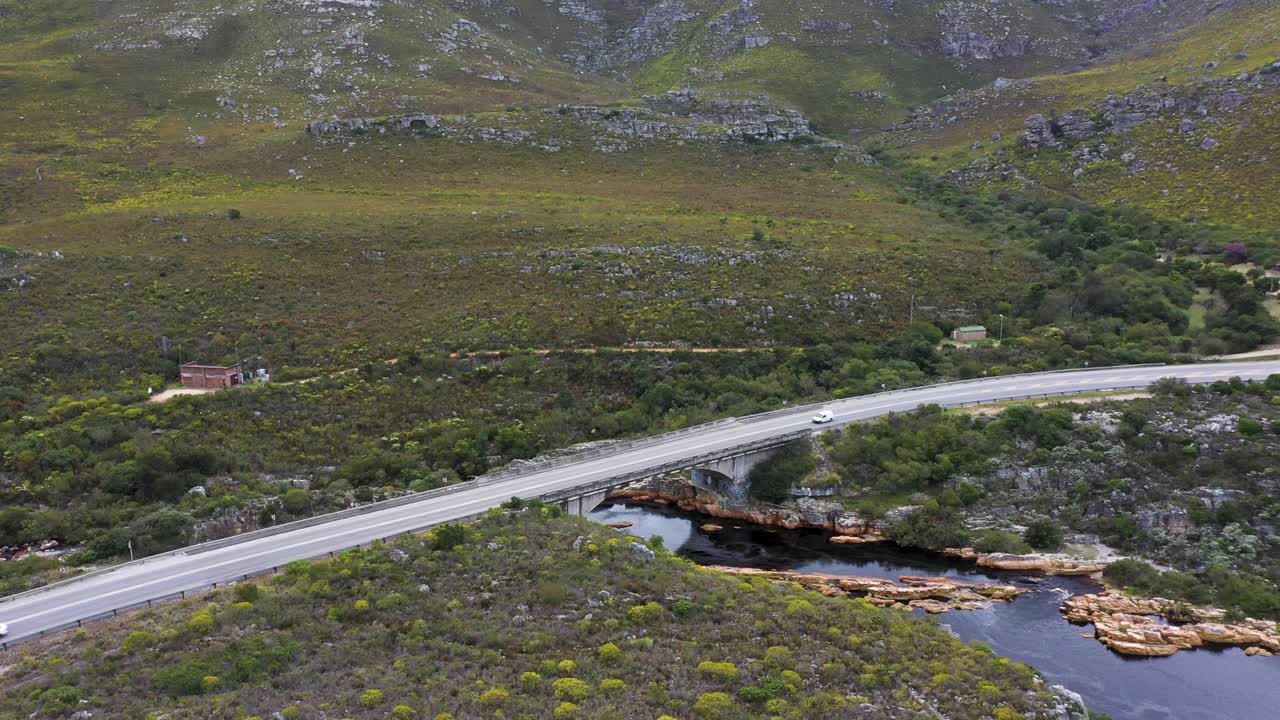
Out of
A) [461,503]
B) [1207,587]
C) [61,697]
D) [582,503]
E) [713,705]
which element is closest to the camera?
[61,697]

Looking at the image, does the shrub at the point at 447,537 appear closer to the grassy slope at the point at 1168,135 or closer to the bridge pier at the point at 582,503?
the bridge pier at the point at 582,503

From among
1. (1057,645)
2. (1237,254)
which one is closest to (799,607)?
(1057,645)

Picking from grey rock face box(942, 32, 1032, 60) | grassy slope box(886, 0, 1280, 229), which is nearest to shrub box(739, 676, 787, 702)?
grassy slope box(886, 0, 1280, 229)

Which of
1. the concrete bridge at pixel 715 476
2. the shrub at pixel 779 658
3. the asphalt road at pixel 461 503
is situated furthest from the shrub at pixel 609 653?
the concrete bridge at pixel 715 476

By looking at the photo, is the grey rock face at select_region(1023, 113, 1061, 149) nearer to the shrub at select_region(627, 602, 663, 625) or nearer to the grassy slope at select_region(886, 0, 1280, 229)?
the grassy slope at select_region(886, 0, 1280, 229)

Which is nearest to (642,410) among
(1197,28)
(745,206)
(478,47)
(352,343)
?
(352,343)

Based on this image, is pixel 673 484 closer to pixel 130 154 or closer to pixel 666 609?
pixel 666 609

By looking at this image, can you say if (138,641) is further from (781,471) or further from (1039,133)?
(1039,133)
